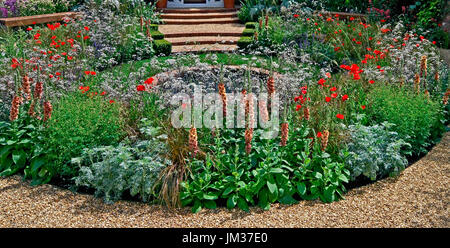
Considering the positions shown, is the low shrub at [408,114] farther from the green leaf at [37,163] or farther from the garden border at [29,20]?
the garden border at [29,20]

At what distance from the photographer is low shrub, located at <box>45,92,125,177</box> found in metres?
5.14

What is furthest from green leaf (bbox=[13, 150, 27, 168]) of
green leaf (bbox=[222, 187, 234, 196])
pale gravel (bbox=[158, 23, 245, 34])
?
pale gravel (bbox=[158, 23, 245, 34])

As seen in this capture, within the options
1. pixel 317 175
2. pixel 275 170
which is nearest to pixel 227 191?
pixel 275 170

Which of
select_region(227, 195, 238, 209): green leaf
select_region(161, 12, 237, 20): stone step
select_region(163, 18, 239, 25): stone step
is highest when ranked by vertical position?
select_region(161, 12, 237, 20): stone step

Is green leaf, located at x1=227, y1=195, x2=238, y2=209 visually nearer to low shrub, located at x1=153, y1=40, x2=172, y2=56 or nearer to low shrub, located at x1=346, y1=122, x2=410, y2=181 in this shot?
low shrub, located at x1=346, y1=122, x2=410, y2=181

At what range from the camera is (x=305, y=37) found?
31.3 ft

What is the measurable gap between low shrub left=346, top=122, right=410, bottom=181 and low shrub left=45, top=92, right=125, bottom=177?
2.54 m

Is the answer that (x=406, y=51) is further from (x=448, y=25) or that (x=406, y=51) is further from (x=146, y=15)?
(x=146, y=15)

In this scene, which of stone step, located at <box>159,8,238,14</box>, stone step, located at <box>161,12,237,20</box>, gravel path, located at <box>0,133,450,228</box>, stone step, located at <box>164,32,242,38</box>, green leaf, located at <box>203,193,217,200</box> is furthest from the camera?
stone step, located at <box>159,8,238,14</box>

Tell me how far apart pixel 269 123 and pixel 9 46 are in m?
5.07

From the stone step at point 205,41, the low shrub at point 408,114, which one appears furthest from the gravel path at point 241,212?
the stone step at point 205,41

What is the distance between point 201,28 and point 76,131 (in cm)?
731

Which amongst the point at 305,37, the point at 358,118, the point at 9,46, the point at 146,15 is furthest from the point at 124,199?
the point at 146,15

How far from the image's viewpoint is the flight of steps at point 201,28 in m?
10.6
